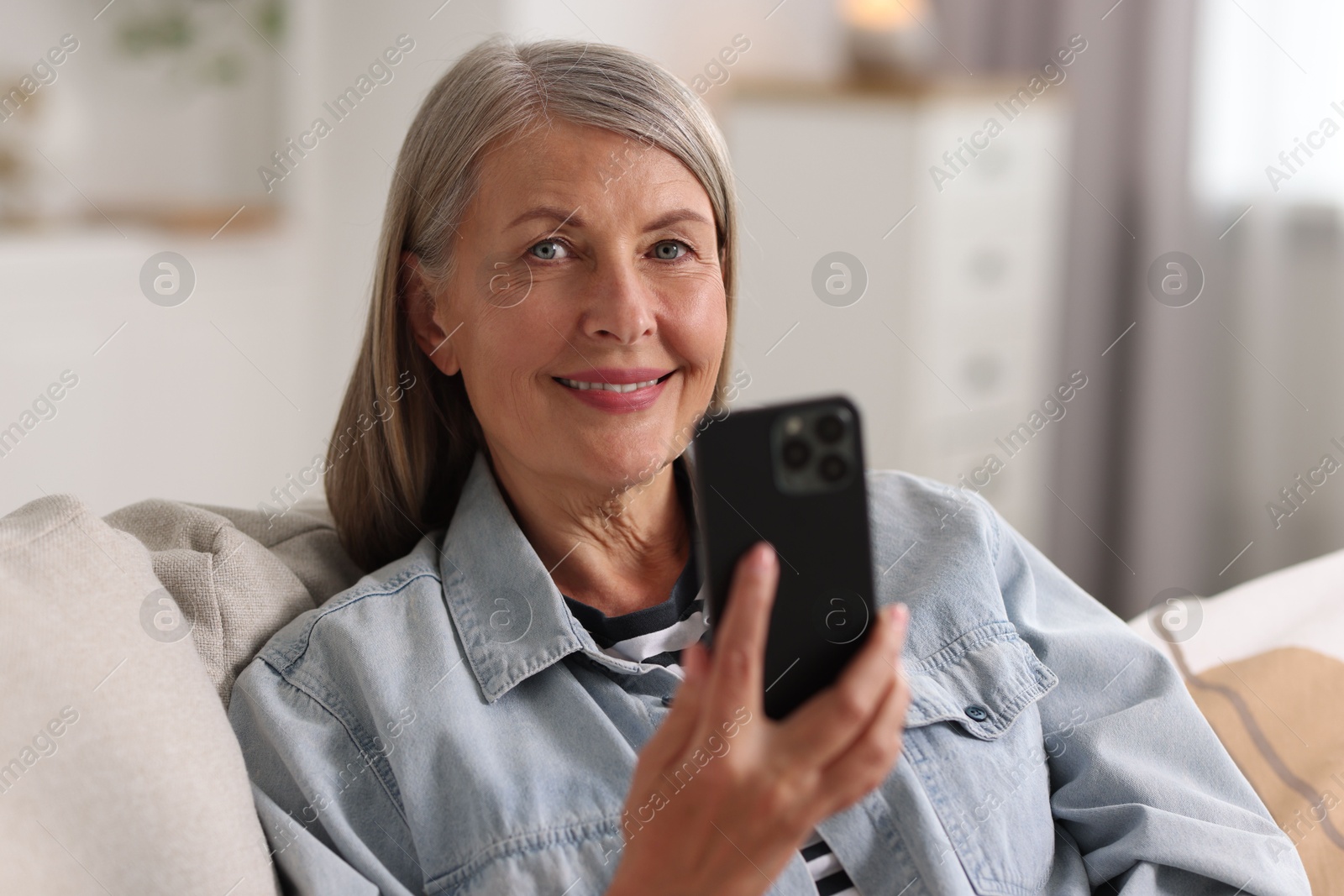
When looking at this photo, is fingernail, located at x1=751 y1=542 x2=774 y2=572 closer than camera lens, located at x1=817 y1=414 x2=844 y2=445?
Yes

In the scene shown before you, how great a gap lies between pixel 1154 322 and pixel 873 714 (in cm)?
271

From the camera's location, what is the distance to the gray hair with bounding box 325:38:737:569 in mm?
1037

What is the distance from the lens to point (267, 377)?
Answer: 3148 mm

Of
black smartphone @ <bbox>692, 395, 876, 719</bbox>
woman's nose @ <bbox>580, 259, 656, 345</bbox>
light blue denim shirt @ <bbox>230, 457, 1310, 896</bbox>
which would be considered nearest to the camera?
black smartphone @ <bbox>692, 395, 876, 719</bbox>

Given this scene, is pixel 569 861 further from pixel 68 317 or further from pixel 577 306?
pixel 68 317

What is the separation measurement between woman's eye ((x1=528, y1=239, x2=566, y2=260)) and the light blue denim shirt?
0.75 feet

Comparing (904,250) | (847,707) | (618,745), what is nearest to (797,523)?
(847,707)

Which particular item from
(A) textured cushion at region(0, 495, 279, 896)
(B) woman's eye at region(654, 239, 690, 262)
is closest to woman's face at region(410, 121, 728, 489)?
(B) woman's eye at region(654, 239, 690, 262)

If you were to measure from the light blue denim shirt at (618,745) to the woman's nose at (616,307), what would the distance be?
200mm

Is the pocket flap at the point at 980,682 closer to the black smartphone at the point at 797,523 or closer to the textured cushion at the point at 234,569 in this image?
the black smartphone at the point at 797,523

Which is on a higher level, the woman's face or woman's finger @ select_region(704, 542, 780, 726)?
the woman's face

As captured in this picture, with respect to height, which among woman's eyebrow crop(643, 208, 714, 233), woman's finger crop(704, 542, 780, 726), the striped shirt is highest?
woman's eyebrow crop(643, 208, 714, 233)

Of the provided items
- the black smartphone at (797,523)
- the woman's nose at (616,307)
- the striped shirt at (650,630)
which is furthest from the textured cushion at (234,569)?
the black smartphone at (797,523)

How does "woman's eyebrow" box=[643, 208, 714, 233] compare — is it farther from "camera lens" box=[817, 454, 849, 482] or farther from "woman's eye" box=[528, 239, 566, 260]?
"camera lens" box=[817, 454, 849, 482]
